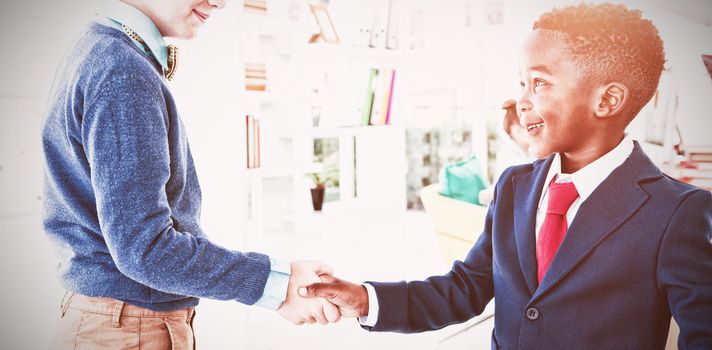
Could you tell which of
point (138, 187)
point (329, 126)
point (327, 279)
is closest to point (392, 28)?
point (329, 126)

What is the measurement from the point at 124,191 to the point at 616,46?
0.93m

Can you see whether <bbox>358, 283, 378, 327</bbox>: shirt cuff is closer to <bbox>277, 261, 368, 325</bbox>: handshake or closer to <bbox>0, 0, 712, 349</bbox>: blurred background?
<bbox>277, 261, 368, 325</bbox>: handshake

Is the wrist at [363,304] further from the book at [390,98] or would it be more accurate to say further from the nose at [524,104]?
the book at [390,98]

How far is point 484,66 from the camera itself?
1708 mm

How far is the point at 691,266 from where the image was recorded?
895mm

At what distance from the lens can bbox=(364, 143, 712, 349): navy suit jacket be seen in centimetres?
90

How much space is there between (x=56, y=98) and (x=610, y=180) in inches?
43.0

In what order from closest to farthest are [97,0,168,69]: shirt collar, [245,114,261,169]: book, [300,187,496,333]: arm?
[97,0,168,69]: shirt collar
[300,187,496,333]: arm
[245,114,261,169]: book

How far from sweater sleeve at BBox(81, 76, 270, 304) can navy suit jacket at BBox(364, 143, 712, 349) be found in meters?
0.63

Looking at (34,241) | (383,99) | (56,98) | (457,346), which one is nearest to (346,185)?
(383,99)

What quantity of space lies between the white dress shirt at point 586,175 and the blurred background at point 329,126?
0.10m

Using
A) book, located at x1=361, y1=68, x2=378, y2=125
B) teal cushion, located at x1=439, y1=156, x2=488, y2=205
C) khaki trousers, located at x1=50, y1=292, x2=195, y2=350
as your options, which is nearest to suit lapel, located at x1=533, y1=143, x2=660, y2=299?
khaki trousers, located at x1=50, y1=292, x2=195, y2=350

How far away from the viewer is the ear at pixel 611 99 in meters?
0.98

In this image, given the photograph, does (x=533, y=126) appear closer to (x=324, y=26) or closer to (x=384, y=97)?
(x=324, y=26)
